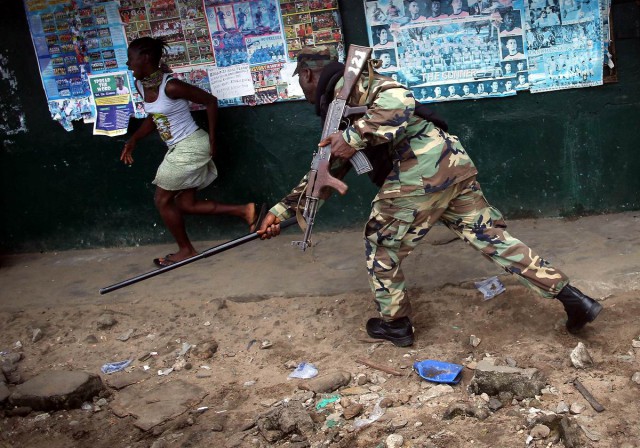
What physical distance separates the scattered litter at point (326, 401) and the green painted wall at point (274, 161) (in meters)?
2.21

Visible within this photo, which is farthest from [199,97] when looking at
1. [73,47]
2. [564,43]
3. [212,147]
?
[564,43]

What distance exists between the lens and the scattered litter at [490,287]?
466 centimetres

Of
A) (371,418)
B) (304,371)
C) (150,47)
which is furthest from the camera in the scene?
(150,47)

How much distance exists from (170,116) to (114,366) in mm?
1816

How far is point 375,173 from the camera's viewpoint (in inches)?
162

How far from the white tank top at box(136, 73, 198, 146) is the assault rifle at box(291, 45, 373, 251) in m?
1.81

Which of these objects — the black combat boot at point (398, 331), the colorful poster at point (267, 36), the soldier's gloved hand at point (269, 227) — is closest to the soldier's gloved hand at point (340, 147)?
the soldier's gloved hand at point (269, 227)

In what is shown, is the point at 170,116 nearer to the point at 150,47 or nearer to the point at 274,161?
the point at 150,47

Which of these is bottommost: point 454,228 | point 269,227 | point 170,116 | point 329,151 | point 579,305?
point 579,305

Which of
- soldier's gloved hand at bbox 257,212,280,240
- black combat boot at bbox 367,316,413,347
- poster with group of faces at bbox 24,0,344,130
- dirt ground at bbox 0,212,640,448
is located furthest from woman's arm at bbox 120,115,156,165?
→ black combat boot at bbox 367,316,413,347

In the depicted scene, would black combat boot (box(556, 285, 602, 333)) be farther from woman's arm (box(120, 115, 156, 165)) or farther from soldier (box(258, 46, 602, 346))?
woman's arm (box(120, 115, 156, 165))

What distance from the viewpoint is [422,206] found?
4.02 m

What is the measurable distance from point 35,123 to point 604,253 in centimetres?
433

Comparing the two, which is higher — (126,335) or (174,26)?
(174,26)
